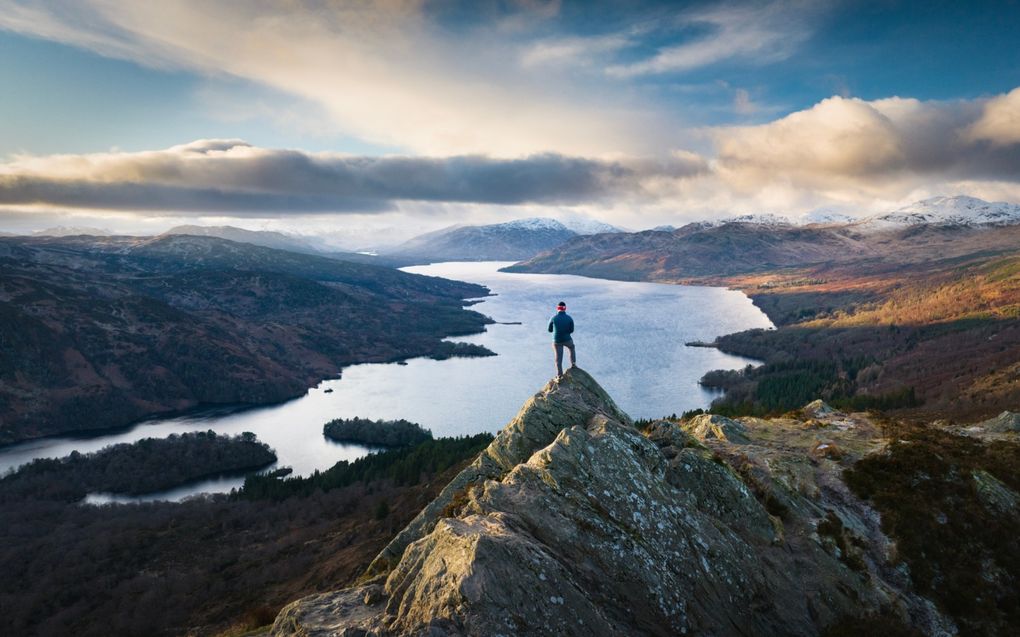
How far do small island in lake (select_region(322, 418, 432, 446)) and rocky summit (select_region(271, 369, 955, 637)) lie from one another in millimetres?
127532

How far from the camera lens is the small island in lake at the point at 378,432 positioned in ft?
497

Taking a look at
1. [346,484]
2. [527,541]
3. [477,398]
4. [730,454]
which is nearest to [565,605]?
[527,541]

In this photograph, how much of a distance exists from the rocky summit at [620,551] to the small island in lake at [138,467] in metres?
143

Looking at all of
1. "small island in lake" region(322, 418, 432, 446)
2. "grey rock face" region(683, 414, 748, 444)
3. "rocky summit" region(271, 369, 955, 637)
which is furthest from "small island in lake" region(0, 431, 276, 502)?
"rocky summit" region(271, 369, 955, 637)

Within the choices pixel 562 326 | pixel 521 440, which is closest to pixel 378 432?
pixel 562 326

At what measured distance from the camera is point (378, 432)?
155 m

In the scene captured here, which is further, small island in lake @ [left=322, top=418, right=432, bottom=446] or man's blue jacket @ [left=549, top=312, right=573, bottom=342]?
small island in lake @ [left=322, top=418, right=432, bottom=446]

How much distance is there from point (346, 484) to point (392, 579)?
10966 cm

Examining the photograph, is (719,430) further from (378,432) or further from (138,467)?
(138,467)

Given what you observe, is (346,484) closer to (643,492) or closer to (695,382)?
(643,492)

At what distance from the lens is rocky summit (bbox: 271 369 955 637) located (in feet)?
54.1

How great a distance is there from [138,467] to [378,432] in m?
63.9

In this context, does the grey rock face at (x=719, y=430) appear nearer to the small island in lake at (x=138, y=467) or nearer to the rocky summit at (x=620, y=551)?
the rocky summit at (x=620, y=551)

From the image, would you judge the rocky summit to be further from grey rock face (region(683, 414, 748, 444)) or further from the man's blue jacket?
grey rock face (region(683, 414, 748, 444))
